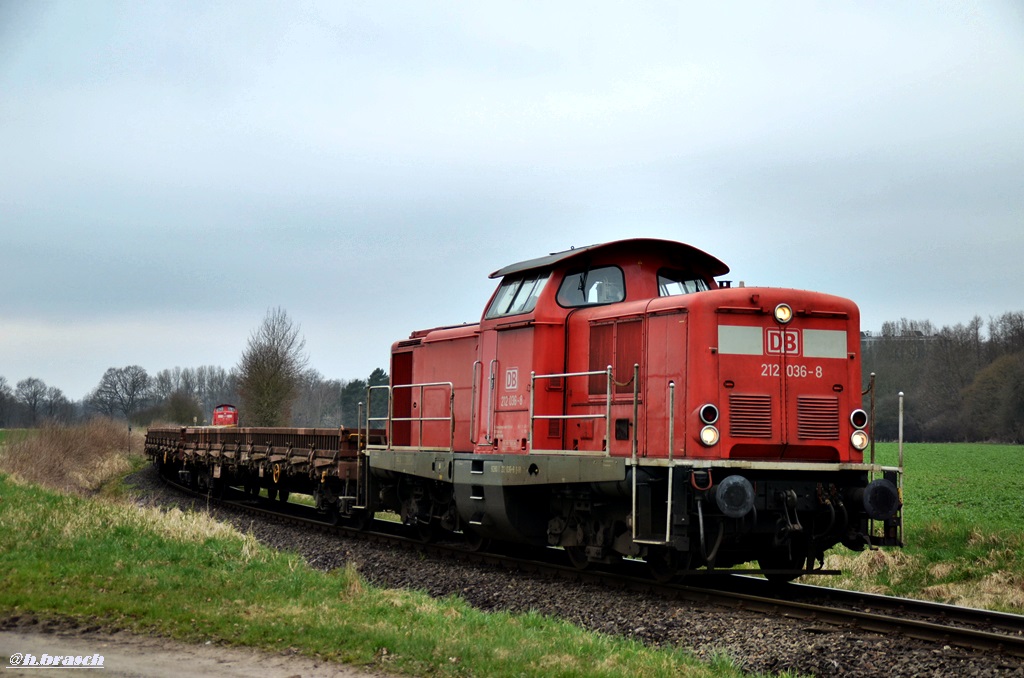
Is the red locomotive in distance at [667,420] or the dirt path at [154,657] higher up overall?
the red locomotive in distance at [667,420]

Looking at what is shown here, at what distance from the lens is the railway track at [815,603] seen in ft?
25.5

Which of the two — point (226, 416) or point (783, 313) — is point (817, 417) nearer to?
point (783, 313)

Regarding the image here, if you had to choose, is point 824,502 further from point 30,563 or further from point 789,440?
point 30,563

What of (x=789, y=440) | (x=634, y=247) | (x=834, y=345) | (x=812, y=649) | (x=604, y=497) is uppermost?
(x=634, y=247)

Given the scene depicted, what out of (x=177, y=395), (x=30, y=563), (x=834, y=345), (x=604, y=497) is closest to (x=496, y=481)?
(x=604, y=497)

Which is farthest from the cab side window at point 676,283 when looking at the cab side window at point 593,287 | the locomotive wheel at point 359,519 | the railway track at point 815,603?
the locomotive wheel at point 359,519

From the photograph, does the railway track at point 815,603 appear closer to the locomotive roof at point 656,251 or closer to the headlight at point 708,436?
the headlight at point 708,436

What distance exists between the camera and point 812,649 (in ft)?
25.0

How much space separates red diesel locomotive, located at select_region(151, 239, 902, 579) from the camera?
31.6ft

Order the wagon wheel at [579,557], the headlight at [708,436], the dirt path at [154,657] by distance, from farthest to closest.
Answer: the wagon wheel at [579,557]
the headlight at [708,436]
the dirt path at [154,657]

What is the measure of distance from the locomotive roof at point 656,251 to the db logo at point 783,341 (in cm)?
198

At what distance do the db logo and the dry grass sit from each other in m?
19.9

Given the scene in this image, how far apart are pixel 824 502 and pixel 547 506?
150 inches

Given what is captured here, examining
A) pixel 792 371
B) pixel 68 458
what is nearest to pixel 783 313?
pixel 792 371
